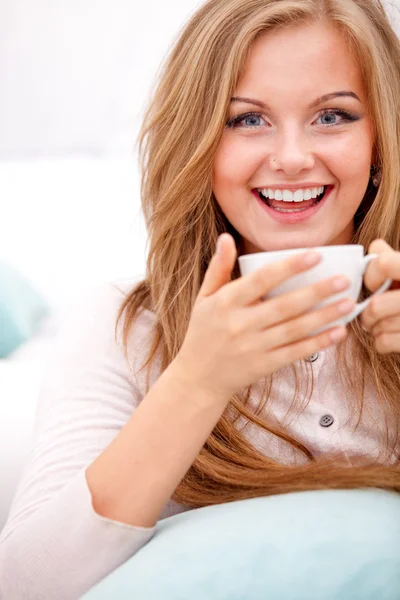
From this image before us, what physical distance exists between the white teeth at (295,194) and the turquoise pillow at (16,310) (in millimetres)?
893

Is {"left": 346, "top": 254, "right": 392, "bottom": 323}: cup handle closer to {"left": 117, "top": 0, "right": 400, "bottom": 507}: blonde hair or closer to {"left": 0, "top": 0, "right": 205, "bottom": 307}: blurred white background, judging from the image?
{"left": 117, "top": 0, "right": 400, "bottom": 507}: blonde hair

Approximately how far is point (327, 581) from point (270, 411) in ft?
1.45

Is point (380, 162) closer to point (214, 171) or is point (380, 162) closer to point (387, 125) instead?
point (387, 125)

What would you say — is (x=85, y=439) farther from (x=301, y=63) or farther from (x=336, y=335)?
(x=301, y=63)

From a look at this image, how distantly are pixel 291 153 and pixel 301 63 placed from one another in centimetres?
13

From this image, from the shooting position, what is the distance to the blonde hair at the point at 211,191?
1.26 metres

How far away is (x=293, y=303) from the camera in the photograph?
832 millimetres

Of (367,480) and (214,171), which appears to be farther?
(214,171)

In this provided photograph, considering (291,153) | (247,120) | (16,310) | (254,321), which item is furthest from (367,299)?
(16,310)

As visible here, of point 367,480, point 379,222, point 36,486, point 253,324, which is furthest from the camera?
point 379,222

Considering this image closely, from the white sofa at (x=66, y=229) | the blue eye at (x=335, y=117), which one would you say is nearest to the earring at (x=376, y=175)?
the blue eye at (x=335, y=117)

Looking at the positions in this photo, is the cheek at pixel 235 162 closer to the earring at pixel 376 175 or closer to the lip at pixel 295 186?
the lip at pixel 295 186

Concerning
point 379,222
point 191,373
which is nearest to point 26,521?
point 191,373

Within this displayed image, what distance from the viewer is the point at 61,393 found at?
4.12 ft
